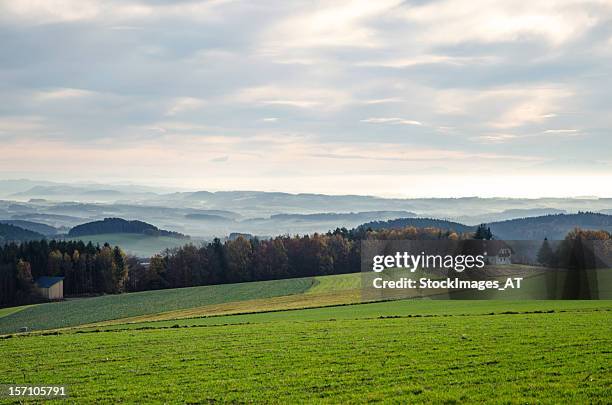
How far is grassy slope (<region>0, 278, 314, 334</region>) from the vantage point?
A: 57.0m

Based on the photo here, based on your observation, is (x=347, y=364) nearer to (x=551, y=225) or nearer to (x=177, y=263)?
(x=177, y=263)

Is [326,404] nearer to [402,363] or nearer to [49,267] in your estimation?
[402,363]

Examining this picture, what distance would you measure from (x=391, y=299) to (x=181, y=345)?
102 feet

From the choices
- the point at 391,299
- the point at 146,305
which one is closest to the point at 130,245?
the point at 146,305

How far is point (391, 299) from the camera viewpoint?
174 feet

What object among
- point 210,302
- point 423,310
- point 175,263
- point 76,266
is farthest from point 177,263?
point 423,310

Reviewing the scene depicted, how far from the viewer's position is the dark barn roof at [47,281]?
90.1 meters

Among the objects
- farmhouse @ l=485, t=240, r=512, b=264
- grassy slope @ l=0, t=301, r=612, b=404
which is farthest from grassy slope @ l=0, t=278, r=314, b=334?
grassy slope @ l=0, t=301, r=612, b=404

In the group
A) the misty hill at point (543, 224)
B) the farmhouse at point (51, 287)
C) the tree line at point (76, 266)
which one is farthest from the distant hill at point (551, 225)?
the farmhouse at point (51, 287)

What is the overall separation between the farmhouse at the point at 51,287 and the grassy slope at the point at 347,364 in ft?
214

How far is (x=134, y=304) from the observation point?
222ft

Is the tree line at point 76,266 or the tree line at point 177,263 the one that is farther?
the tree line at point 76,266

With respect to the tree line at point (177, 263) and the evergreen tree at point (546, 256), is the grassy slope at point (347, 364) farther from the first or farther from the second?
the tree line at point (177, 263)

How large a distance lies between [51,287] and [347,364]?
8284 centimetres
